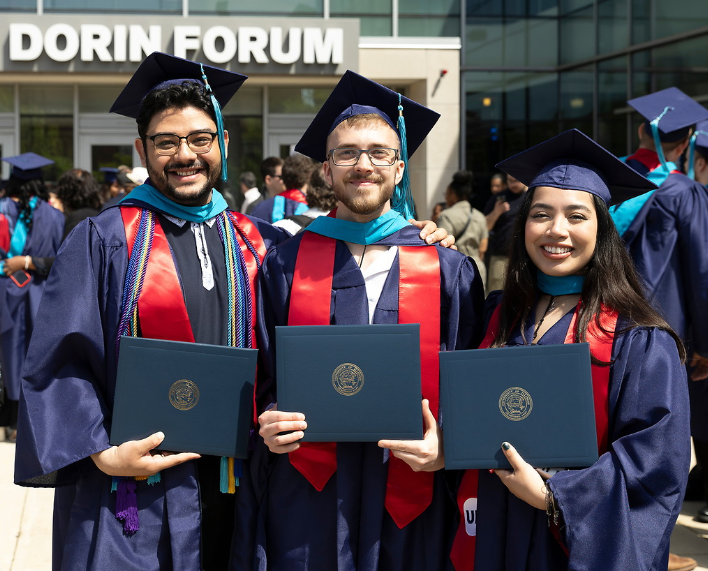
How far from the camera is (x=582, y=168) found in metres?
2.31

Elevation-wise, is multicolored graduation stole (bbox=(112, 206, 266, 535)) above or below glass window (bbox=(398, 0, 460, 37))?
below

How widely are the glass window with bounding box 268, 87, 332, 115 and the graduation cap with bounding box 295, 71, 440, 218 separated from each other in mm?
9581

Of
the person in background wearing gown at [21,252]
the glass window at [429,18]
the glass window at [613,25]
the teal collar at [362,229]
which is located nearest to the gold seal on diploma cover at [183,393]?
the teal collar at [362,229]

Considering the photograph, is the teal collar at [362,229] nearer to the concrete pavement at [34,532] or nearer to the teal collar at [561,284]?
the teal collar at [561,284]

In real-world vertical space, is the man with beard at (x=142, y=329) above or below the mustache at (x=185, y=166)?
below

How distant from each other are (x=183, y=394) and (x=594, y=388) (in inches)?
44.7

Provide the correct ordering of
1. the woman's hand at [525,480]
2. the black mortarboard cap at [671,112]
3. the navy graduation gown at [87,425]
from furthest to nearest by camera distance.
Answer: the black mortarboard cap at [671,112] → the navy graduation gown at [87,425] → the woman's hand at [525,480]

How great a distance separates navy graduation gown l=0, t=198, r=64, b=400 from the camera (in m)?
6.32

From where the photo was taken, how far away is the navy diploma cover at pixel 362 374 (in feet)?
6.97

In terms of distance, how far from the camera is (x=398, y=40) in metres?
11.8

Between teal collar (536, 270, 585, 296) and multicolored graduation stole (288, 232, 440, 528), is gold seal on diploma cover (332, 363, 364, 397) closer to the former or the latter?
multicolored graduation stole (288, 232, 440, 528)

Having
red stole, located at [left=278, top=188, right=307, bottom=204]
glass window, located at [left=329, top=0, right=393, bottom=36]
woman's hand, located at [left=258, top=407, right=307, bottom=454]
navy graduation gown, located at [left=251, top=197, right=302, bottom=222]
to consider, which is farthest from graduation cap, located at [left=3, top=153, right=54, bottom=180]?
glass window, located at [left=329, top=0, right=393, bottom=36]

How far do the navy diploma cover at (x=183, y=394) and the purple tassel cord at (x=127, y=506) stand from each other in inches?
6.6

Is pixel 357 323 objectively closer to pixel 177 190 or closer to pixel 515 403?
pixel 515 403
